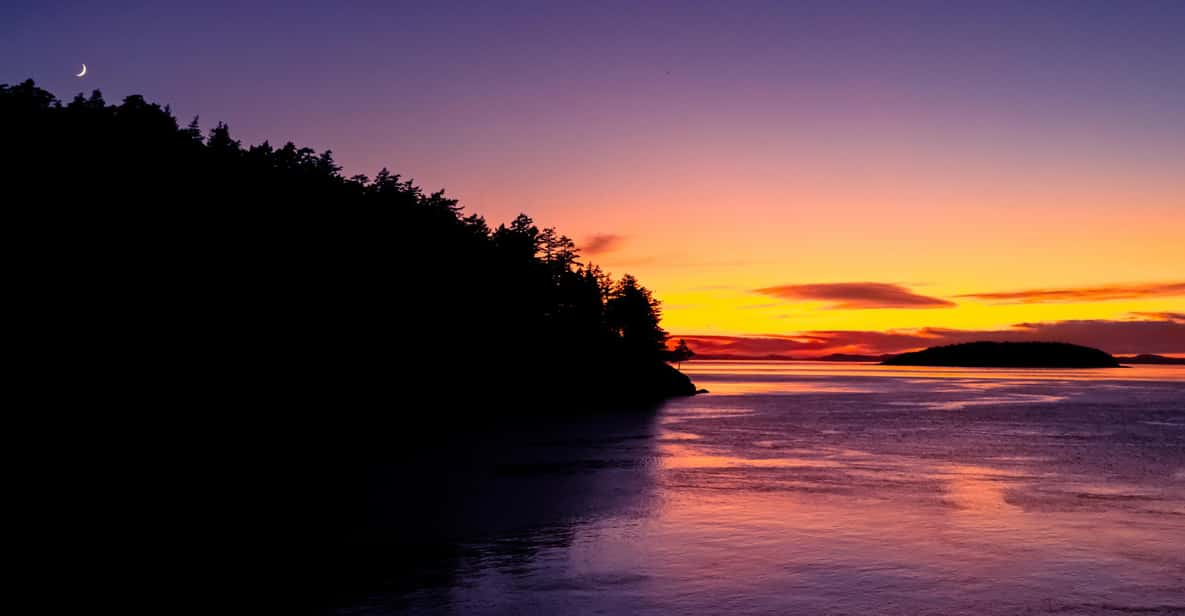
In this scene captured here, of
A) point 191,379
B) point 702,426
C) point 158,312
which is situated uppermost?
point 158,312

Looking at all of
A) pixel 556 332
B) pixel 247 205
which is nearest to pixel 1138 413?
pixel 556 332

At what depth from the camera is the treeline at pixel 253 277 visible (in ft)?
150

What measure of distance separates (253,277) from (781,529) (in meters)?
46.8

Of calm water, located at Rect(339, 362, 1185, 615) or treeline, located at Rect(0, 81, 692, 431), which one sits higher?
treeline, located at Rect(0, 81, 692, 431)

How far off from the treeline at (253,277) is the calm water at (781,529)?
1772 centimetres

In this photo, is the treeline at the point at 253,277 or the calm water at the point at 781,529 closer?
the calm water at the point at 781,529

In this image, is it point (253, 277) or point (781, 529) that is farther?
point (253, 277)

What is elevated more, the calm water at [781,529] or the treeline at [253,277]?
the treeline at [253,277]

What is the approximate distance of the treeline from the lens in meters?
45.7

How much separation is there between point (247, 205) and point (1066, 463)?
5531 centimetres

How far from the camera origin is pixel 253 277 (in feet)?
195

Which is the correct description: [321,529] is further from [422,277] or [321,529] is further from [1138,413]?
[1138,413]

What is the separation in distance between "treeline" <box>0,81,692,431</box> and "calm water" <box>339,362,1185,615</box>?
58.1ft

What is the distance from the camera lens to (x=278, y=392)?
190 ft
